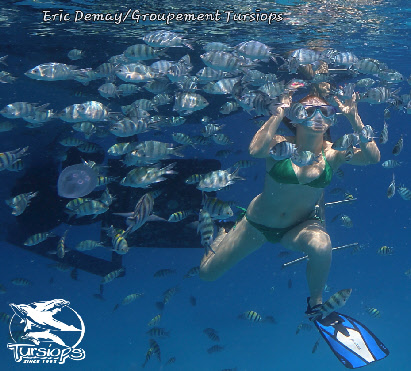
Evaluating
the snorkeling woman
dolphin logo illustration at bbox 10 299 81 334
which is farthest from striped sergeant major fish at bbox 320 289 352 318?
dolphin logo illustration at bbox 10 299 81 334

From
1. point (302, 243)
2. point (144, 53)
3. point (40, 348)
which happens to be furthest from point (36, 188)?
point (302, 243)

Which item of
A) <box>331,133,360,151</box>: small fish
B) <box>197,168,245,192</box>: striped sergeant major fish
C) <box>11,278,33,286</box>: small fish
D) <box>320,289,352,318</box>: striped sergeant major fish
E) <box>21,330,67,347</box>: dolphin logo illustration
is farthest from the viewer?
<box>11,278,33,286</box>: small fish

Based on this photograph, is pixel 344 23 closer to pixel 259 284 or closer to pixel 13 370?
pixel 13 370

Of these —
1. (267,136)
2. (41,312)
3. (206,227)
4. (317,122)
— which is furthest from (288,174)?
(41,312)

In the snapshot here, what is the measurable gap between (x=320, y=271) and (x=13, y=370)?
26.1m

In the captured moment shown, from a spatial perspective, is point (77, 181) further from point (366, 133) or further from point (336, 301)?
point (366, 133)

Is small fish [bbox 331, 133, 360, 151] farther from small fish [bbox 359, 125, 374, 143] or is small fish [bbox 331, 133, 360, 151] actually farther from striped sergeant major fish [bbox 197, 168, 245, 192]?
striped sergeant major fish [bbox 197, 168, 245, 192]

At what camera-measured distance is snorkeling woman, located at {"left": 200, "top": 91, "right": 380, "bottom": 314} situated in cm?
514

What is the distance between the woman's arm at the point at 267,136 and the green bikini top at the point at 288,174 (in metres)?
0.27

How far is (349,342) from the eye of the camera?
553cm

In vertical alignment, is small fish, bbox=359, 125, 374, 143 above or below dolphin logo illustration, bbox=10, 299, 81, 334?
above

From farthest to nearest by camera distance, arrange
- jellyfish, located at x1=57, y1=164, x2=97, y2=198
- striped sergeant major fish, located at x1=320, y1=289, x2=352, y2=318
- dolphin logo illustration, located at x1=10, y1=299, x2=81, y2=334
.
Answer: dolphin logo illustration, located at x1=10, y1=299, x2=81, y2=334 < jellyfish, located at x1=57, y1=164, x2=97, y2=198 < striped sergeant major fish, located at x1=320, y1=289, x2=352, y2=318

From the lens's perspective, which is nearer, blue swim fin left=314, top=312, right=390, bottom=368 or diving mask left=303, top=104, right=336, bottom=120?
diving mask left=303, top=104, right=336, bottom=120

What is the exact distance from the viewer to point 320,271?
5.31 m
